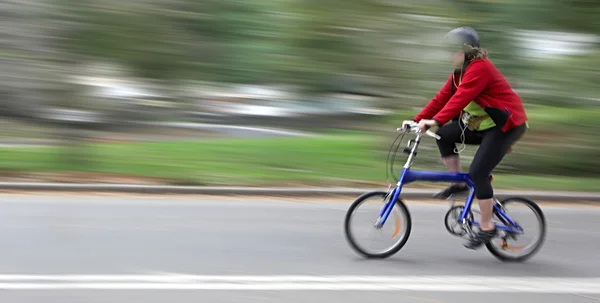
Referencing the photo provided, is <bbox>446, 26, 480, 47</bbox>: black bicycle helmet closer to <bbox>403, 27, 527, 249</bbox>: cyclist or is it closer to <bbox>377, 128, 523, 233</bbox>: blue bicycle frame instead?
<bbox>403, 27, 527, 249</bbox>: cyclist

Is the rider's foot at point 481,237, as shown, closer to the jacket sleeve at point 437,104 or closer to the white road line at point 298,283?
the white road line at point 298,283

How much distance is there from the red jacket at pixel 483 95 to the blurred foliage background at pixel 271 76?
207 inches

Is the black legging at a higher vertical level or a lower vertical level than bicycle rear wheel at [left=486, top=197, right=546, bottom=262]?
higher

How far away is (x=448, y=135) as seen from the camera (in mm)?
5867

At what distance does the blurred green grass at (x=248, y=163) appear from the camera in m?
11.0

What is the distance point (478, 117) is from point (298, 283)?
1.78 meters

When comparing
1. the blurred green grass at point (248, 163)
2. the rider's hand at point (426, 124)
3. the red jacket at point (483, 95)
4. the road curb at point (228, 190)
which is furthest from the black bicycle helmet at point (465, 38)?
the road curb at point (228, 190)

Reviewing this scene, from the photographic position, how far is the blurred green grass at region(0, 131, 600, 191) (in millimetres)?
11000

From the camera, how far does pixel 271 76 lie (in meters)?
14.6

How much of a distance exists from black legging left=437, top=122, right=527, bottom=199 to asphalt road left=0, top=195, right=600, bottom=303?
0.64 meters

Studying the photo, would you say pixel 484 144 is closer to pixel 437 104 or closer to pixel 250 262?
pixel 437 104

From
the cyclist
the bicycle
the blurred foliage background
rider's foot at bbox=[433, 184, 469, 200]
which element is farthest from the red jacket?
the blurred foliage background

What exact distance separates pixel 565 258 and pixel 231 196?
465cm

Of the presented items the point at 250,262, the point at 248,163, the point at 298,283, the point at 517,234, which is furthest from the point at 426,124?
the point at 248,163
